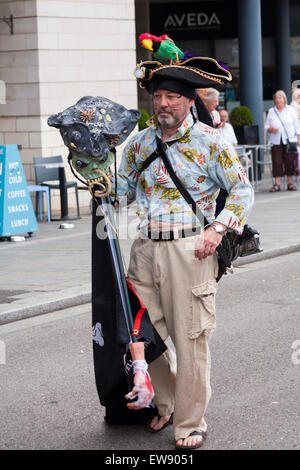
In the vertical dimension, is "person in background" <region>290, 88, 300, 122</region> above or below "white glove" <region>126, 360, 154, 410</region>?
above

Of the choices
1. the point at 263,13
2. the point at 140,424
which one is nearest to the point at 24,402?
the point at 140,424

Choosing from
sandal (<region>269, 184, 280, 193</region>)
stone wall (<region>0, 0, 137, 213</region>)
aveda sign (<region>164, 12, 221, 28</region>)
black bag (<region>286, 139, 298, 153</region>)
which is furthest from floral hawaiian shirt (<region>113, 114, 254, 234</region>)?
aveda sign (<region>164, 12, 221, 28</region>)

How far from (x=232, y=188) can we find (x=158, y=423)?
51.2 inches

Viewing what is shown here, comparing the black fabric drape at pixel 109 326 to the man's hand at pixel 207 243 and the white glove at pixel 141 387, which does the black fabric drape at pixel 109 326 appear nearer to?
the white glove at pixel 141 387

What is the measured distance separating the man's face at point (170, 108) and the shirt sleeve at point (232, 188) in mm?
233

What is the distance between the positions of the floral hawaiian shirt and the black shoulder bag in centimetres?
2

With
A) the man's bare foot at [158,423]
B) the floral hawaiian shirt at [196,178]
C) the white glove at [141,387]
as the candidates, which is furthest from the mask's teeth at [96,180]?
the man's bare foot at [158,423]

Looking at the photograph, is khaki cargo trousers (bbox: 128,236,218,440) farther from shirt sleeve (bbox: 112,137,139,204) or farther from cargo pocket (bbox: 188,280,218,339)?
shirt sleeve (bbox: 112,137,139,204)

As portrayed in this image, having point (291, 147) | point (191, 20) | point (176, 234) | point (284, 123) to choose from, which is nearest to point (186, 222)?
point (176, 234)

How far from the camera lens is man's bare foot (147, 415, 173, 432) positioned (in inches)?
201

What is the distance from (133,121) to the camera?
15.7ft

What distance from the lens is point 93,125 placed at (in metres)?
4.68

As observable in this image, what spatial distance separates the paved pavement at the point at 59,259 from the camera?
8.75 m
